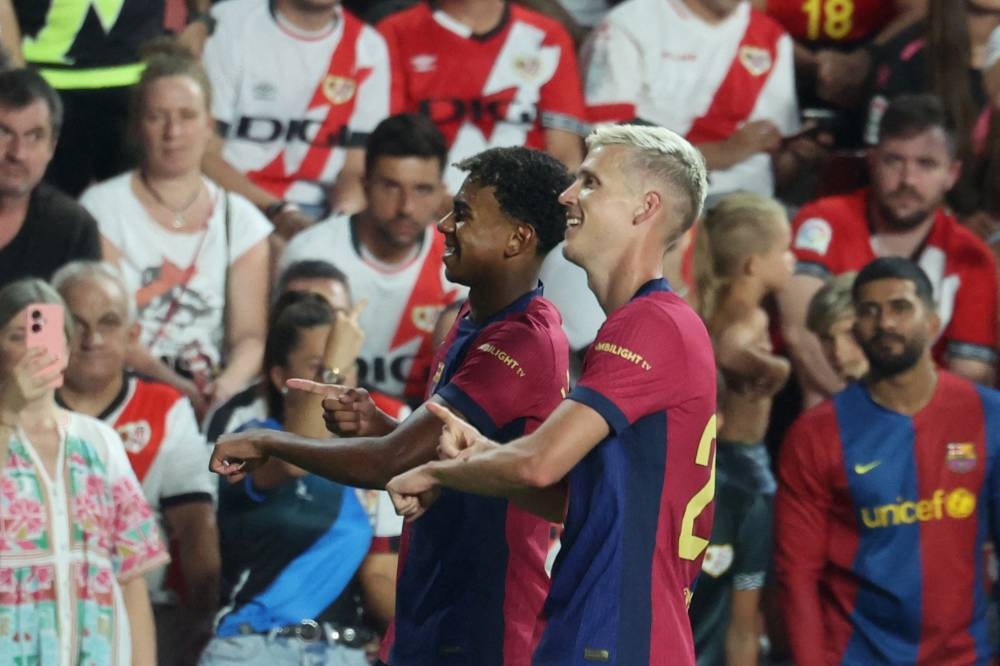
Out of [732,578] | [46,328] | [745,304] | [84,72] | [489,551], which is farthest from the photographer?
[84,72]

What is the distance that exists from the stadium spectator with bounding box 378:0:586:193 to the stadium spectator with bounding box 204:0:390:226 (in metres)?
0.21

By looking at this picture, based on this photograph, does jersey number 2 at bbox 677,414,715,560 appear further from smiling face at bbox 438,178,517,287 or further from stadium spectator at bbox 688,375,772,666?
stadium spectator at bbox 688,375,772,666

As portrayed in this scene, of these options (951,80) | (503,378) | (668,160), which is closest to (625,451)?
(503,378)

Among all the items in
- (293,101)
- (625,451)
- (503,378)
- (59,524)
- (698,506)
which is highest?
(293,101)

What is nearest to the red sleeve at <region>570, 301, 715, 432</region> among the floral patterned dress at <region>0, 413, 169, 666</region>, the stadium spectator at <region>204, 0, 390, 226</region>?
the floral patterned dress at <region>0, 413, 169, 666</region>

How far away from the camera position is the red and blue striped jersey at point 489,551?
3.86m

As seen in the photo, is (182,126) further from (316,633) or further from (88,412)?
(316,633)

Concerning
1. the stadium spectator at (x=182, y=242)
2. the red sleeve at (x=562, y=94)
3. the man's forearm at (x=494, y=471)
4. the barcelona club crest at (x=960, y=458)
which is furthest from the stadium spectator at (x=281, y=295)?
the man's forearm at (x=494, y=471)

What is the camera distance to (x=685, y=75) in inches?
289

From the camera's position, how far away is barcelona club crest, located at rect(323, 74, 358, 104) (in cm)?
701

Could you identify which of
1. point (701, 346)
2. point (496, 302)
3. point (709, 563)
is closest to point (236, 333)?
point (709, 563)

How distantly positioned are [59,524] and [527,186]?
1804 millimetres

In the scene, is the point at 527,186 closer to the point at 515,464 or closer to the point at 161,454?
the point at 515,464

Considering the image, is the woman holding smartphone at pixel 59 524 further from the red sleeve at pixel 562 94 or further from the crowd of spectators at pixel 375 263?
the red sleeve at pixel 562 94
